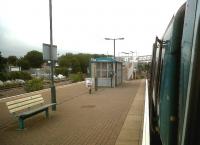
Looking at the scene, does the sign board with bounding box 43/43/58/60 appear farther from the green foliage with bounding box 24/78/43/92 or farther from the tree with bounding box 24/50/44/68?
the tree with bounding box 24/50/44/68

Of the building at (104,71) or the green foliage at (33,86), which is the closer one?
the green foliage at (33,86)

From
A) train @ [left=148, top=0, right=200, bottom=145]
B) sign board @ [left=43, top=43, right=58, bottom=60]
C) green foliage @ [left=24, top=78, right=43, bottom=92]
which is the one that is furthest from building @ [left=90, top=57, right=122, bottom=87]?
train @ [left=148, top=0, right=200, bottom=145]

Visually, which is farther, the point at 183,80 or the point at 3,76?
the point at 3,76

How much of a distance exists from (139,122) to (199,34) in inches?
342

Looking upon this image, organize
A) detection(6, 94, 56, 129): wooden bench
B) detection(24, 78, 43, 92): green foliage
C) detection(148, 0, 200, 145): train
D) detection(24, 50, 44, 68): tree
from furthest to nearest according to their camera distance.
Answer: detection(24, 50, 44, 68): tree < detection(24, 78, 43, 92): green foliage < detection(6, 94, 56, 129): wooden bench < detection(148, 0, 200, 145): train

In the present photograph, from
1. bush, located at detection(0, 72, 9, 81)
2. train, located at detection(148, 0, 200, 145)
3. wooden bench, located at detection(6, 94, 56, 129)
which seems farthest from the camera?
bush, located at detection(0, 72, 9, 81)

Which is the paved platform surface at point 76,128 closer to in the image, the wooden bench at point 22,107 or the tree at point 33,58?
the wooden bench at point 22,107

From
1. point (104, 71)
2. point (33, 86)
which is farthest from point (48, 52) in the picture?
point (104, 71)

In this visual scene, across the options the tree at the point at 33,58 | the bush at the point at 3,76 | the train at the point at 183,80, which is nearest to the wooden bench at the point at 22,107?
the train at the point at 183,80

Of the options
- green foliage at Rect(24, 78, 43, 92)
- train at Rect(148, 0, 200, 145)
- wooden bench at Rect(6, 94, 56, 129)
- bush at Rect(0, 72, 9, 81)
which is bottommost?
bush at Rect(0, 72, 9, 81)

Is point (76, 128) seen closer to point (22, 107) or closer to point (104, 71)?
point (22, 107)

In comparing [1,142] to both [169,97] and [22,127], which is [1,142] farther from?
[169,97]

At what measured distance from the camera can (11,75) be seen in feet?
179

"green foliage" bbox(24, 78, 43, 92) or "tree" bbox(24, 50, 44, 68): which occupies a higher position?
"tree" bbox(24, 50, 44, 68)
